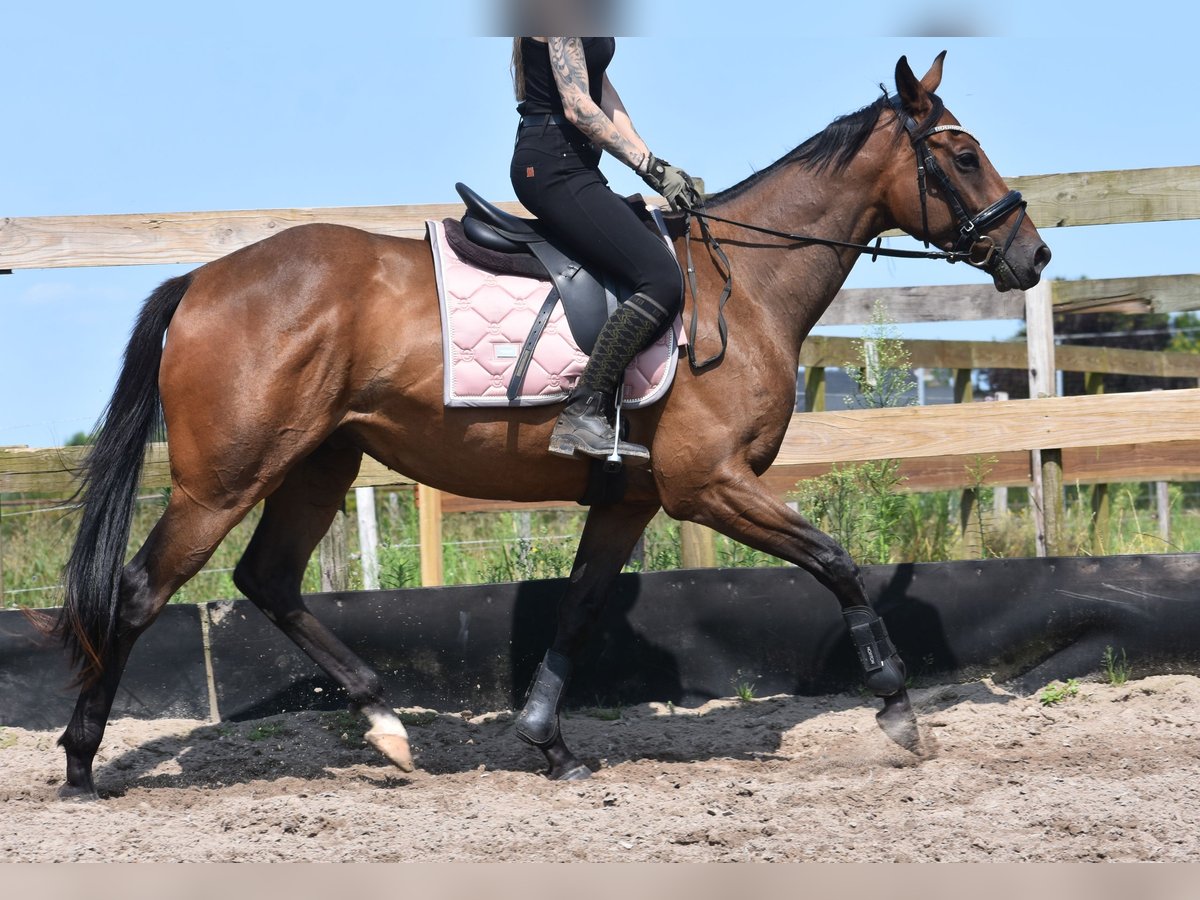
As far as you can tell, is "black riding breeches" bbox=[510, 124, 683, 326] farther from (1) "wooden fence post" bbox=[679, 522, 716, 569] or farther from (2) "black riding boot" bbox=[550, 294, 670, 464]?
(1) "wooden fence post" bbox=[679, 522, 716, 569]

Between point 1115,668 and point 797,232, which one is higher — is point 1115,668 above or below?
below

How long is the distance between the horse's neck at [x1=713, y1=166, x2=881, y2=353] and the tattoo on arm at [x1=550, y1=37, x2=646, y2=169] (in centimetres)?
73

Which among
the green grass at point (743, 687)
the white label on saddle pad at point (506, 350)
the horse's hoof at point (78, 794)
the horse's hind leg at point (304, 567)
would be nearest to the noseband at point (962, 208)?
the white label on saddle pad at point (506, 350)

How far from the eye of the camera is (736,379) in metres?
4.39

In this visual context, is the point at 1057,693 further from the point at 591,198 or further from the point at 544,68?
the point at 544,68

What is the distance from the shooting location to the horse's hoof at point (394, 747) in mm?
4562

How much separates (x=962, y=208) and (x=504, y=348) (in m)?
1.87

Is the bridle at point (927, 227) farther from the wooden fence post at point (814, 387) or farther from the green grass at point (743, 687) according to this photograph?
the wooden fence post at point (814, 387)

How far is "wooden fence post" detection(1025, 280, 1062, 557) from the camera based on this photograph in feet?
19.3

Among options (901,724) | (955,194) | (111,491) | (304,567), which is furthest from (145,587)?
(955,194)

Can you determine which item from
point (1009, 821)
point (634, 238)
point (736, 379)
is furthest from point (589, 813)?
point (634, 238)

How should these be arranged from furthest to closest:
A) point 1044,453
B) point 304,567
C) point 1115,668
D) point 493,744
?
point 1044,453, point 1115,668, point 493,744, point 304,567

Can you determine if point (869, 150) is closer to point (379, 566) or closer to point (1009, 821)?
point (1009, 821)

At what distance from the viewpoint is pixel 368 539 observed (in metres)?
7.18
